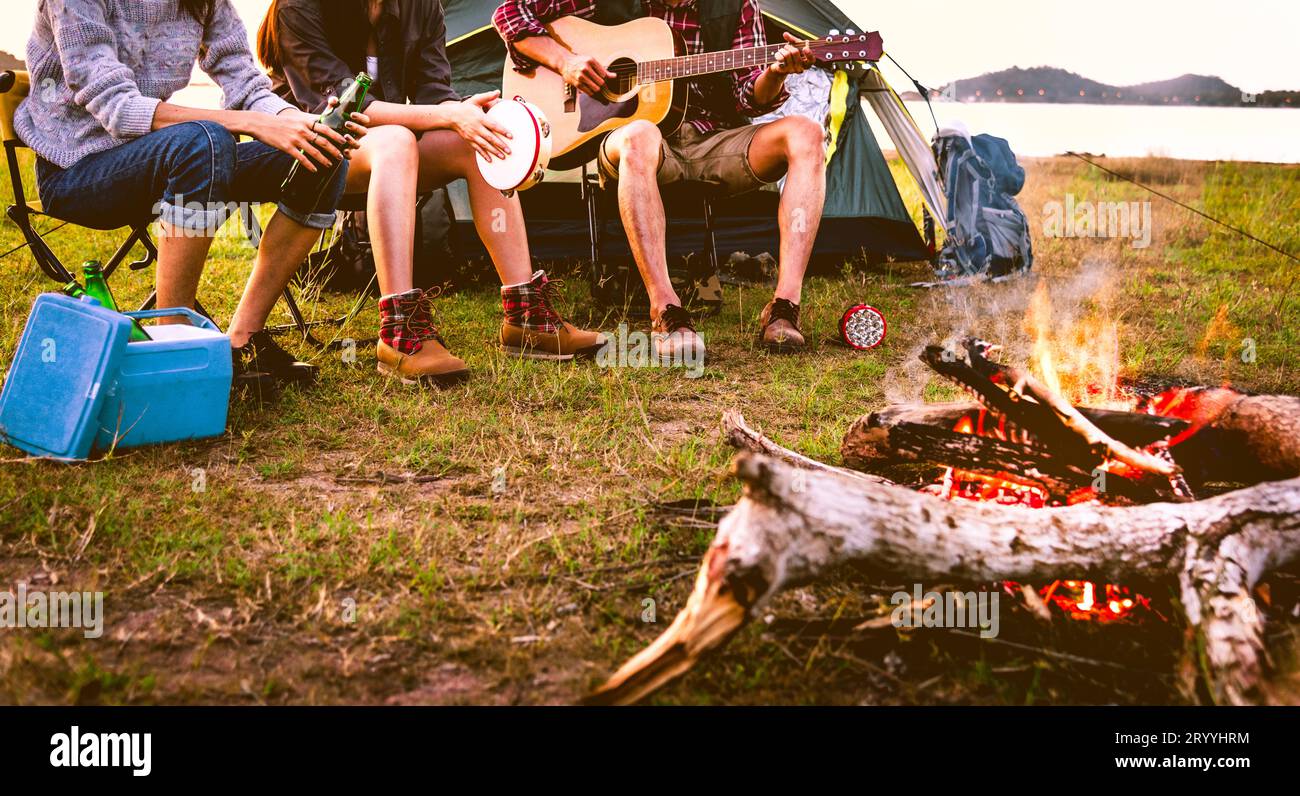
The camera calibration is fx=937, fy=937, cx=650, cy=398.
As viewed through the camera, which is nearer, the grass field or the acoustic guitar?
the grass field

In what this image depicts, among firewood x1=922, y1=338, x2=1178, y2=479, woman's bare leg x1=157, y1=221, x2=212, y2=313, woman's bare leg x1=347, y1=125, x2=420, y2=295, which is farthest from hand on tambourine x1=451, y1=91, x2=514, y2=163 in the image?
firewood x1=922, y1=338, x2=1178, y2=479

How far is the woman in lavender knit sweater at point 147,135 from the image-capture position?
2.80 metres

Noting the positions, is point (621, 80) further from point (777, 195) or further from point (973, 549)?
point (973, 549)

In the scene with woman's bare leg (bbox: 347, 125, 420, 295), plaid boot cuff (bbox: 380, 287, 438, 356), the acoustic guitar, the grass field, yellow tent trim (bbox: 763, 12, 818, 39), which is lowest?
the grass field

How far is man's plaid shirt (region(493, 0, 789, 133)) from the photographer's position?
4.33 metres

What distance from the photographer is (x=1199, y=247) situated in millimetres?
6492

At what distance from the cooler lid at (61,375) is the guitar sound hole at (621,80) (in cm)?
260

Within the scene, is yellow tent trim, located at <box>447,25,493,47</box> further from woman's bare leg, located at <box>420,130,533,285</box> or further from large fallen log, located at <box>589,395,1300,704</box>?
large fallen log, located at <box>589,395,1300,704</box>

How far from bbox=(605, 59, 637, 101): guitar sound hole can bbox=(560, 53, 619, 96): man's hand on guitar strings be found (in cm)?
4

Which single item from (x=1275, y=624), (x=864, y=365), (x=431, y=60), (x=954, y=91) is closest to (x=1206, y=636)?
(x=1275, y=624)

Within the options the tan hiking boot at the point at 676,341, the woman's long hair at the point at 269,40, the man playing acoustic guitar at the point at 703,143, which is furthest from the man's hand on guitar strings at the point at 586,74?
the woman's long hair at the point at 269,40
